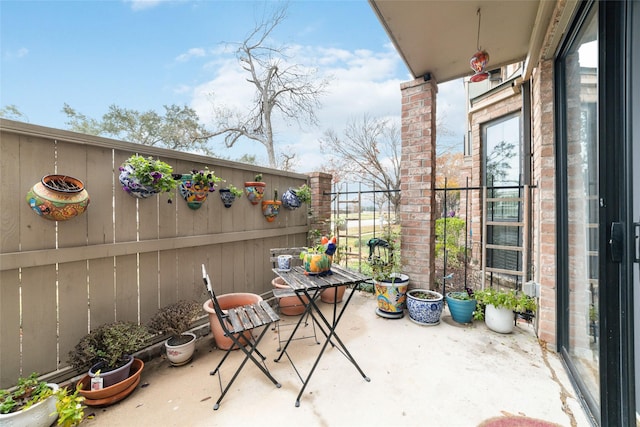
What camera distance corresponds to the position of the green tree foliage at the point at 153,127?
726 centimetres

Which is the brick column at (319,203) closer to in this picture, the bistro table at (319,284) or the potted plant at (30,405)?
the bistro table at (319,284)

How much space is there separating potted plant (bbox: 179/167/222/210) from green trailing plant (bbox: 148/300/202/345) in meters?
0.89

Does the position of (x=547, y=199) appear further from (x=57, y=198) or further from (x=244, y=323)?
(x=57, y=198)

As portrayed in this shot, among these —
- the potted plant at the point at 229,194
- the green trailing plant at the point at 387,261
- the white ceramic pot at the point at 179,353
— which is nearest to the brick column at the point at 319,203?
the green trailing plant at the point at 387,261

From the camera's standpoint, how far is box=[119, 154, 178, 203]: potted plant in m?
1.85

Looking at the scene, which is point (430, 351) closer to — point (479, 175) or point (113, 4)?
point (479, 175)

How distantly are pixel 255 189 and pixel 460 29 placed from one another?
242cm

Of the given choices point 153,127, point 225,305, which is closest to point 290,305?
point 225,305

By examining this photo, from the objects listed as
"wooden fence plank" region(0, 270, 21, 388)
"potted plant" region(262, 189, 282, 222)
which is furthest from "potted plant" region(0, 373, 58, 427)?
"potted plant" region(262, 189, 282, 222)

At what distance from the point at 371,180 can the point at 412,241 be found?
602 cm

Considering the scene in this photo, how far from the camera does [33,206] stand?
4.99ft

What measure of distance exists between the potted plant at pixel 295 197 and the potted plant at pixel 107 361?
2.02 m

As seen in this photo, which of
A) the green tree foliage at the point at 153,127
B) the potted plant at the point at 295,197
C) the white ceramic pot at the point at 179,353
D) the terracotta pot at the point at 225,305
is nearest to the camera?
the white ceramic pot at the point at 179,353

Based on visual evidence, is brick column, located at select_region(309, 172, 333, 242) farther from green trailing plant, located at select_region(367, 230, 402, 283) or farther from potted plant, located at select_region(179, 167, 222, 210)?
potted plant, located at select_region(179, 167, 222, 210)
